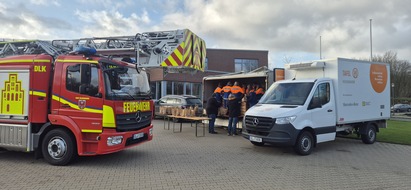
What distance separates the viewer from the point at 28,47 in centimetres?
947

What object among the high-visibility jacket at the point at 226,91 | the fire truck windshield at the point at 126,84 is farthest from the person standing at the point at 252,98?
the fire truck windshield at the point at 126,84

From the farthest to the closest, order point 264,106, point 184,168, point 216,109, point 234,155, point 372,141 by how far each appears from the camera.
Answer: point 216,109 → point 372,141 → point 264,106 → point 234,155 → point 184,168

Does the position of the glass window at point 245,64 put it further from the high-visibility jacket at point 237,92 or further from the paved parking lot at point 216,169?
the paved parking lot at point 216,169

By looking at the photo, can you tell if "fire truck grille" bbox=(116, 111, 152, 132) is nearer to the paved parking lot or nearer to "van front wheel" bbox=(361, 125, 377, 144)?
the paved parking lot

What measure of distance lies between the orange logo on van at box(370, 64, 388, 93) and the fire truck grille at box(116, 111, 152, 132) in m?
7.74

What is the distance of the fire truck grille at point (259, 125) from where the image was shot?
8.73 m

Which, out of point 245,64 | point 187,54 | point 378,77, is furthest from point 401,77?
point 187,54

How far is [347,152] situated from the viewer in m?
9.71

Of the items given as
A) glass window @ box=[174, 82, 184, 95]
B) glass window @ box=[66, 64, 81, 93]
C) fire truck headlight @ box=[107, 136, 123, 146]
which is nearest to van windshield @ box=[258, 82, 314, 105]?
fire truck headlight @ box=[107, 136, 123, 146]

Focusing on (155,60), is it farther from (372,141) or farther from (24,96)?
(372,141)

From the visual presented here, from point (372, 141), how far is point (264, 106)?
15.5 ft

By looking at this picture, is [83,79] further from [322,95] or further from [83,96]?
[322,95]

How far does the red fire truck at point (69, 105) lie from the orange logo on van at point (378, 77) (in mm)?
7912

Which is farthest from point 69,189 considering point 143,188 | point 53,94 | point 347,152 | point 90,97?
point 347,152
